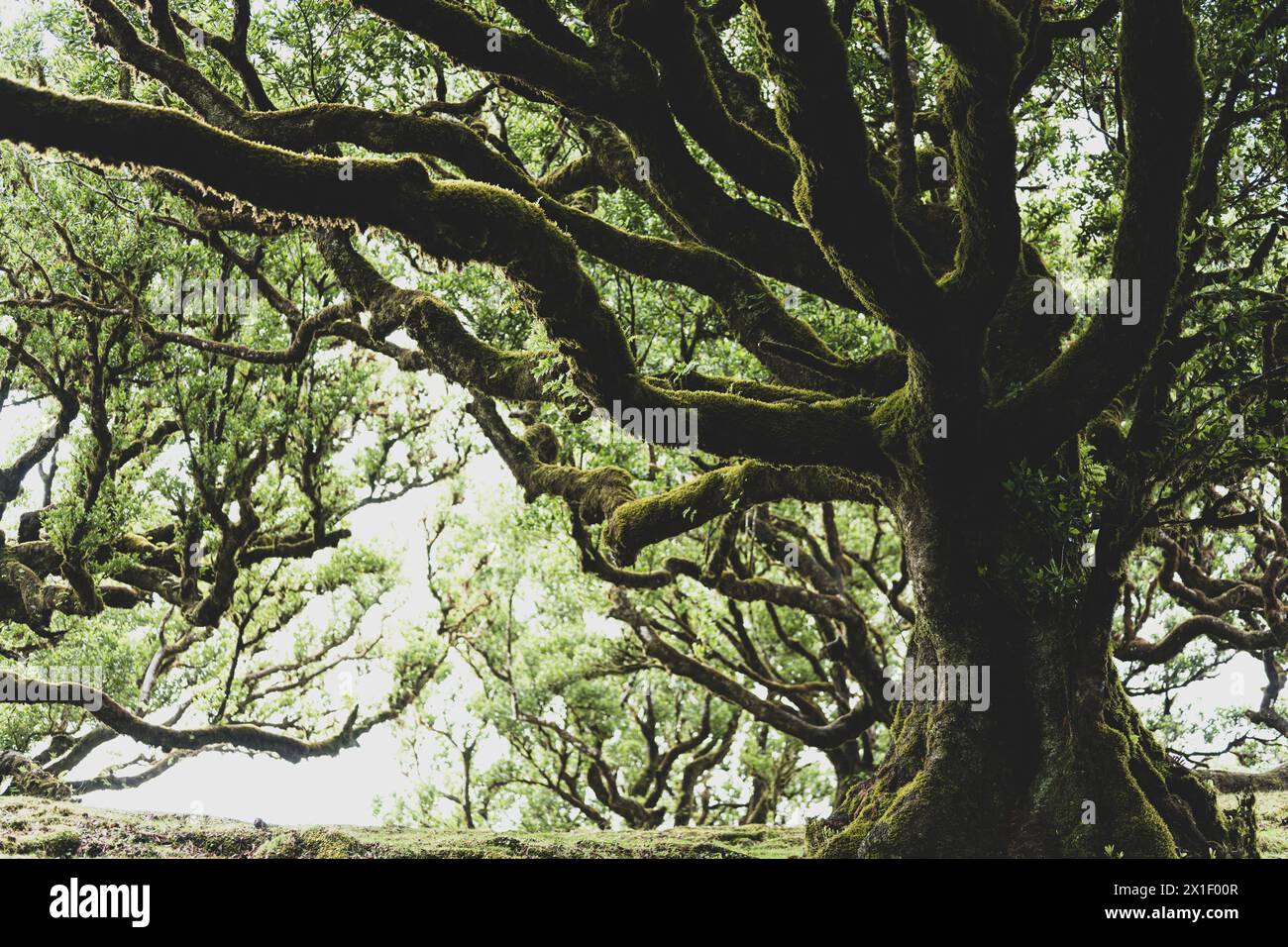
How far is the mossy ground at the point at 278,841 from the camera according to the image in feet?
26.2

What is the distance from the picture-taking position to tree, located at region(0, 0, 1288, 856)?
6.10 meters

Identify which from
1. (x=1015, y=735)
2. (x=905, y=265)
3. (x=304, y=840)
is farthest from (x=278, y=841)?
(x=905, y=265)

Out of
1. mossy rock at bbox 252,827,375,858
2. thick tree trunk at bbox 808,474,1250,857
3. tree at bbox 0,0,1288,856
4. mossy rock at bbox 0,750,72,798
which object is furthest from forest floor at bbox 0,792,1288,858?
tree at bbox 0,0,1288,856

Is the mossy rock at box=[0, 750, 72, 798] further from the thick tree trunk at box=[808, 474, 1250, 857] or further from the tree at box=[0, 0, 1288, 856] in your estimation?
the thick tree trunk at box=[808, 474, 1250, 857]

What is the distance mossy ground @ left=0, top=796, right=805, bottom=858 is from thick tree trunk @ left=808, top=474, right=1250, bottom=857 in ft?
7.24

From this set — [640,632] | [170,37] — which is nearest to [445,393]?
[640,632]

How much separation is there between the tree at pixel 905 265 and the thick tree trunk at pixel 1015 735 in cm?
3

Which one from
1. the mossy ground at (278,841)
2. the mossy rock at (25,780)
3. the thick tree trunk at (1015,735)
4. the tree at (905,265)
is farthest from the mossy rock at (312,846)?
the mossy rock at (25,780)

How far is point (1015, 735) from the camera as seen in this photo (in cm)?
798

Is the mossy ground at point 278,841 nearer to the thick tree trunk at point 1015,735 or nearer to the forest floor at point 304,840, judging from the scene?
the forest floor at point 304,840

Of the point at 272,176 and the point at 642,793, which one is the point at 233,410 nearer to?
the point at 272,176

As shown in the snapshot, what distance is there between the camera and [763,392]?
933 centimetres

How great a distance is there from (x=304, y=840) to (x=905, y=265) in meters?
6.85
